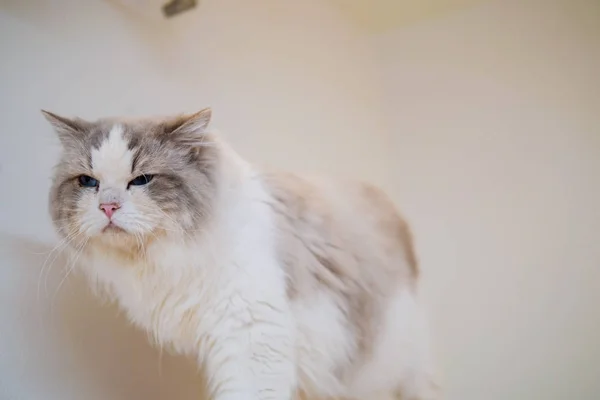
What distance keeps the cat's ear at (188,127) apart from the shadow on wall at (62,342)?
0.33 m

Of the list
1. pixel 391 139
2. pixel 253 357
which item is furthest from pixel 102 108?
pixel 391 139

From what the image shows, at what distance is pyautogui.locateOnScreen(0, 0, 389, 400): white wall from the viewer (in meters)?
0.95

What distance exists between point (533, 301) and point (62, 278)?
55.4 inches

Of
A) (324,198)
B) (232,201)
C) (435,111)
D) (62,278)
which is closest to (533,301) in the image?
(435,111)

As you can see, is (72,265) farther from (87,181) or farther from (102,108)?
(102,108)

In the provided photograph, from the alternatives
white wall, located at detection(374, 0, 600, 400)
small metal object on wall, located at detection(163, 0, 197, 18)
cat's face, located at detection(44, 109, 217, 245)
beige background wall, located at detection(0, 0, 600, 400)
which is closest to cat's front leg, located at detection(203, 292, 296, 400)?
cat's face, located at detection(44, 109, 217, 245)

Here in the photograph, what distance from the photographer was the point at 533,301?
68.6 inches

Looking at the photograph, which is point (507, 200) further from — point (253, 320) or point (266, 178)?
point (253, 320)

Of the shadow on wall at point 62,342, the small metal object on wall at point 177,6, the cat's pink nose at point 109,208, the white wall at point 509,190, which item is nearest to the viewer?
the cat's pink nose at point 109,208

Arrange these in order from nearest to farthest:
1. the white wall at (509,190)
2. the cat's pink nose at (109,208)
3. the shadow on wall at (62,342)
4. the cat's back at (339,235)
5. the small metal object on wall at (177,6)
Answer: the cat's pink nose at (109,208), the shadow on wall at (62,342), the cat's back at (339,235), the small metal object on wall at (177,6), the white wall at (509,190)

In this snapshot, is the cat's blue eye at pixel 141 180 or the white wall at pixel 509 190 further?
the white wall at pixel 509 190

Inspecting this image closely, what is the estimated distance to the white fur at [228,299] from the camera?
88 cm

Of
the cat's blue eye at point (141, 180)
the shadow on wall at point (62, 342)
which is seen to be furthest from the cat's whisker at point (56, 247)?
the cat's blue eye at point (141, 180)

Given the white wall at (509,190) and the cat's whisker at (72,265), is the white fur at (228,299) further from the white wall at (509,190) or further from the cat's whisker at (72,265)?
the white wall at (509,190)
